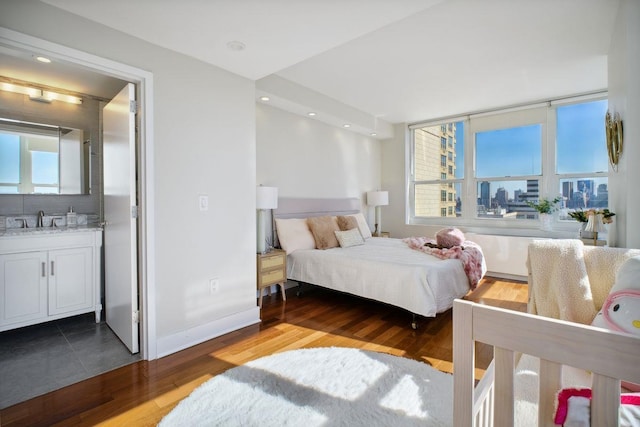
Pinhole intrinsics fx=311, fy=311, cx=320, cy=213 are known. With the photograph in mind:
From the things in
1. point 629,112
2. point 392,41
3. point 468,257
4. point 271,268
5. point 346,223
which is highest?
point 392,41

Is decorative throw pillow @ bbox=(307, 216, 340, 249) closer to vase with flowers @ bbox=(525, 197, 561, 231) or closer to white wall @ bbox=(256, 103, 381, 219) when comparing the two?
white wall @ bbox=(256, 103, 381, 219)

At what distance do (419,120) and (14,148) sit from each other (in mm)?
5570

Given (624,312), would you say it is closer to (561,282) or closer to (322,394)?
(561,282)

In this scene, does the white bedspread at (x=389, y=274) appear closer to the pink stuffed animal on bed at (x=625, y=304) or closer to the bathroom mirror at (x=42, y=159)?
the pink stuffed animal on bed at (x=625, y=304)

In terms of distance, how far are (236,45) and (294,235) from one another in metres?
2.25

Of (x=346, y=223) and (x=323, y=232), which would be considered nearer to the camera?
(x=323, y=232)

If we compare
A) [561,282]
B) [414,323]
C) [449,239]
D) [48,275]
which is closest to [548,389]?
[561,282]

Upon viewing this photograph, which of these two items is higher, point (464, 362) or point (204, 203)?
point (204, 203)

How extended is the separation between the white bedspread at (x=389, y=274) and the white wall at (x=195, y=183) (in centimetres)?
85

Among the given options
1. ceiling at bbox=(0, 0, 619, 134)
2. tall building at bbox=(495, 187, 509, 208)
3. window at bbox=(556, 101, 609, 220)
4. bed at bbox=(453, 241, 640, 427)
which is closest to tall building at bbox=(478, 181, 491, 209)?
tall building at bbox=(495, 187, 509, 208)

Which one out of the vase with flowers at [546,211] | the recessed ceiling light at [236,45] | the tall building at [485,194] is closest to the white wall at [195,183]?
the recessed ceiling light at [236,45]

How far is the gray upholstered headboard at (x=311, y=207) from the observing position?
410 centimetres

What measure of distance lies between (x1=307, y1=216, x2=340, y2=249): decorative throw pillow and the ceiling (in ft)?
5.13

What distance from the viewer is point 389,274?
3004 millimetres
